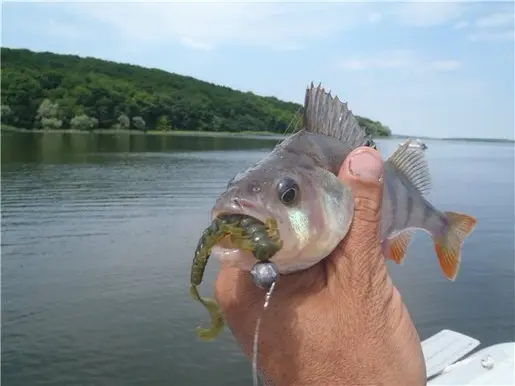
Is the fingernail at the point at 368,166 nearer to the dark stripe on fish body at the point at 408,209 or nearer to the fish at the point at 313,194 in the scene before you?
the fish at the point at 313,194

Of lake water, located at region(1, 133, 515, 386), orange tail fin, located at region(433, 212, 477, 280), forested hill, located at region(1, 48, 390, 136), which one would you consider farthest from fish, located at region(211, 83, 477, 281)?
forested hill, located at region(1, 48, 390, 136)

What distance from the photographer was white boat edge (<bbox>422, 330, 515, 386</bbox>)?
5.52m

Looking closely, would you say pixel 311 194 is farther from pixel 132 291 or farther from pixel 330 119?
pixel 132 291

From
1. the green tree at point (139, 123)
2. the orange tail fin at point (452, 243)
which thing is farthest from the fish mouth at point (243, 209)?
the green tree at point (139, 123)

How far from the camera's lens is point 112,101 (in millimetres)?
108875

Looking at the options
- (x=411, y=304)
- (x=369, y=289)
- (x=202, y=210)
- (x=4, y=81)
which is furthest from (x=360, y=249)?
(x=4, y=81)

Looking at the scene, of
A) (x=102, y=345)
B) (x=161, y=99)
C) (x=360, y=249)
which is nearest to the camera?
(x=360, y=249)

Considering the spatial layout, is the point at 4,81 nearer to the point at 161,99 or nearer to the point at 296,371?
the point at 161,99

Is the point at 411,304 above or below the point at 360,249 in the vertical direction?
below

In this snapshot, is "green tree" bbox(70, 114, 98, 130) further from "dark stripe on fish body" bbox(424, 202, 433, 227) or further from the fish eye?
the fish eye

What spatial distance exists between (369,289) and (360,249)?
0.17 m

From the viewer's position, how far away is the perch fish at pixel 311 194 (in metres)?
2.17

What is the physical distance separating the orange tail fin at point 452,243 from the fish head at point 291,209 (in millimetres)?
1627

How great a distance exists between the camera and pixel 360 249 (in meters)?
2.35
